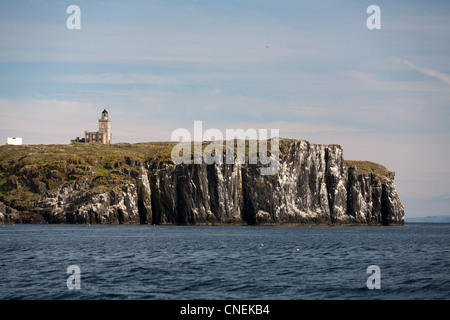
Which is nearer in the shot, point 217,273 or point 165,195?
point 217,273

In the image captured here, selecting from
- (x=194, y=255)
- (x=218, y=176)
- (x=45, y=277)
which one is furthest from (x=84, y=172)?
(x=45, y=277)

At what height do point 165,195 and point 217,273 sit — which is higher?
point 165,195

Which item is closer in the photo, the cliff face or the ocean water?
the ocean water

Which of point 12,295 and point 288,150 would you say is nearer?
point 12,295

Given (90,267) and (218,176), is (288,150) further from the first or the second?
(90,267)

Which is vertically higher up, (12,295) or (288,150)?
(288,150)

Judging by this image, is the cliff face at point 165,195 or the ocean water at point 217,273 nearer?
the ocean water at point 217,273
